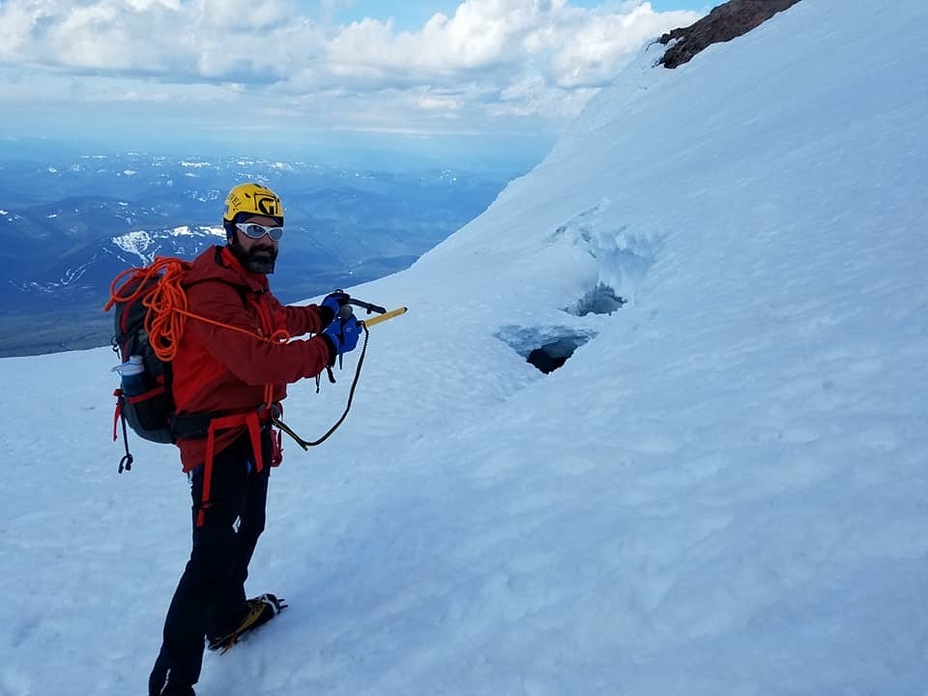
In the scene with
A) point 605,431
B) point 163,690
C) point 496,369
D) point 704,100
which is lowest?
point 496,369

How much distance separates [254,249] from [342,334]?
2.41ft

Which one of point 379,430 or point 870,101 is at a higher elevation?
point 870,101

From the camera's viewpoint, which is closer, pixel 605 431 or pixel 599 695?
pixel 599 695

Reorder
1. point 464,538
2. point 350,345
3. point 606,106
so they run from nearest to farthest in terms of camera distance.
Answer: point 350,345 → point 464,538 → point 606,106

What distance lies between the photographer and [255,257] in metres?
3.71

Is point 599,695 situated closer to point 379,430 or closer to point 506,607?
point 506,607

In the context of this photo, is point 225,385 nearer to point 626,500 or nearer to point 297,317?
point 297,317

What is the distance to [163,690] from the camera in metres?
3.66

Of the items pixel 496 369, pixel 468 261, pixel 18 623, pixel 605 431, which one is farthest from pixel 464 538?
pixel 468 261

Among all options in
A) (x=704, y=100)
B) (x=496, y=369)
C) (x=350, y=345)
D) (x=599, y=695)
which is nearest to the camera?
(x=599, y=695)

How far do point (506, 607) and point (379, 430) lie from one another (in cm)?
637

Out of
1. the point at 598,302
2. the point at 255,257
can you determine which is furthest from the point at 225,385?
the point at 598,302

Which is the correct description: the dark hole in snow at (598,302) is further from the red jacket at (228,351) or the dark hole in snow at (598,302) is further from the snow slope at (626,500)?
the red jacket at (228,351)

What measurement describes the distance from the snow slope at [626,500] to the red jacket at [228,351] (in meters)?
1.71
